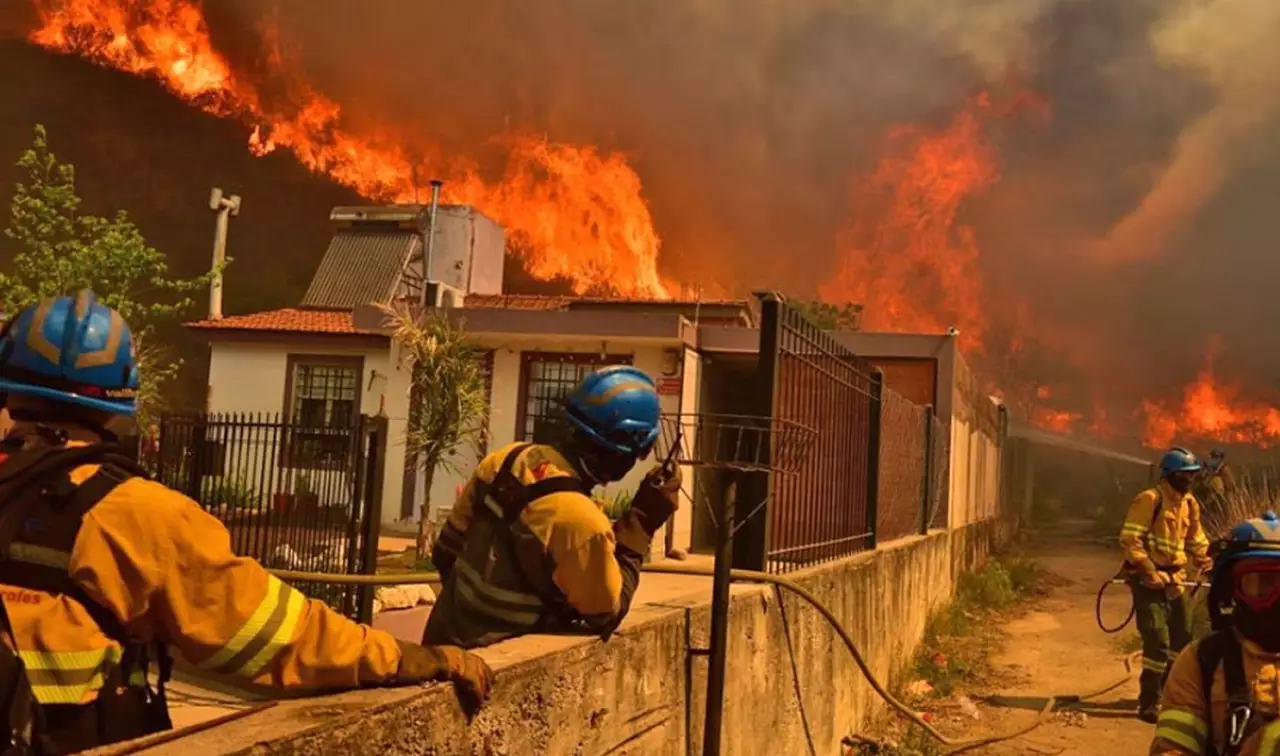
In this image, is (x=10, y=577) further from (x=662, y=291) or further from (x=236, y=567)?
(x=662, y=291)

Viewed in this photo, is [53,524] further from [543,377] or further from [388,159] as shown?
[388,159]

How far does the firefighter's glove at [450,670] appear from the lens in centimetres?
221

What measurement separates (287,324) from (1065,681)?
1514cm

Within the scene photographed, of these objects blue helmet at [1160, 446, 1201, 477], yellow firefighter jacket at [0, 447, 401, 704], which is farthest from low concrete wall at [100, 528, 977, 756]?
blue helmet at [1160, 446, 1201, 477]

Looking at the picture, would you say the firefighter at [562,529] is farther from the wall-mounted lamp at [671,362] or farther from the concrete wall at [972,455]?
the wall-mounted lamp at [671,362]

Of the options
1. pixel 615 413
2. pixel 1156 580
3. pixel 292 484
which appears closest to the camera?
pixel 615 413

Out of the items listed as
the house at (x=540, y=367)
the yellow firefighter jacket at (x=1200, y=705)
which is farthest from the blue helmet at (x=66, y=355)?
the house at (x=540, y=367)

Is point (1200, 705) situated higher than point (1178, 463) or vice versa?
point (1178, 463)

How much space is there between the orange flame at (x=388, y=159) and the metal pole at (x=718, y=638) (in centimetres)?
3330

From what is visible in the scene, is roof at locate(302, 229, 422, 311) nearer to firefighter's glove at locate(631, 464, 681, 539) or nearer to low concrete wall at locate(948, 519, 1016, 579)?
low concrete wall at locate(948, 519, 1016, 579)

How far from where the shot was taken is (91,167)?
48531 millimetres

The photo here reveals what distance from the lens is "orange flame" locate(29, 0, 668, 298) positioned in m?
39.9

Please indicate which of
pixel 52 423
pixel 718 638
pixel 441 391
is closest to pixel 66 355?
pixel 52 423

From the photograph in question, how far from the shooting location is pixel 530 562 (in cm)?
286
